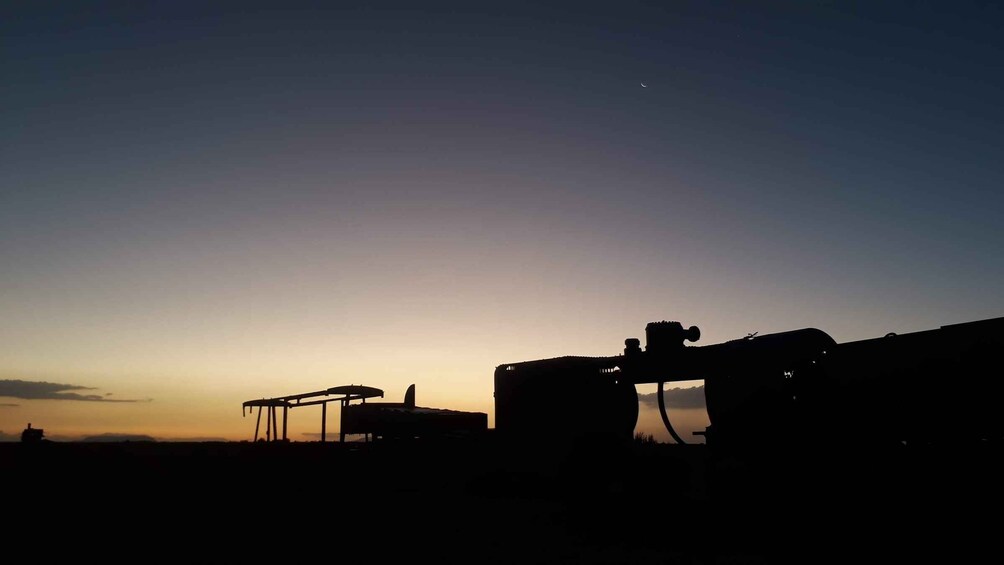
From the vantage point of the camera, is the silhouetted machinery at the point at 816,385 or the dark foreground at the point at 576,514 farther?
the dark foreground at the point at 576,514

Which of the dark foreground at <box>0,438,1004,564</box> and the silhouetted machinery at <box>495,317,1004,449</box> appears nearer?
the silhouetted machinery at <box>495,317,1004,449</box>

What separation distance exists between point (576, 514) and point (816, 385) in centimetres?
570

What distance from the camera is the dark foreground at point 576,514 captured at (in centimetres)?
893

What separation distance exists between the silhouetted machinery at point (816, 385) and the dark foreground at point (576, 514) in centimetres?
35

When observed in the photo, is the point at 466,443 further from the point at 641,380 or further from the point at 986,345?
the point at 986,345

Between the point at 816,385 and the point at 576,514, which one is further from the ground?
the point at 816,385

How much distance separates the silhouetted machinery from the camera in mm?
8594

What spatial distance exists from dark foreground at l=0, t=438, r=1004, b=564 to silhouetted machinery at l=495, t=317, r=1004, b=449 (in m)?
0.35

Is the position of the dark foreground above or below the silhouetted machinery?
below

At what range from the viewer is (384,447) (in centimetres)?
2753

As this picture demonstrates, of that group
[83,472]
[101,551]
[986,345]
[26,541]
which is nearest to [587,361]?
→ [986,345]

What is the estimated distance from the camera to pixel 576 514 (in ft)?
44.4

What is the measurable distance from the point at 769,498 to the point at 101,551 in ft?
36.7

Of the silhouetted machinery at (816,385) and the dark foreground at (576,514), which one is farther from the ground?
the silhouetted machinery at (816,385)
